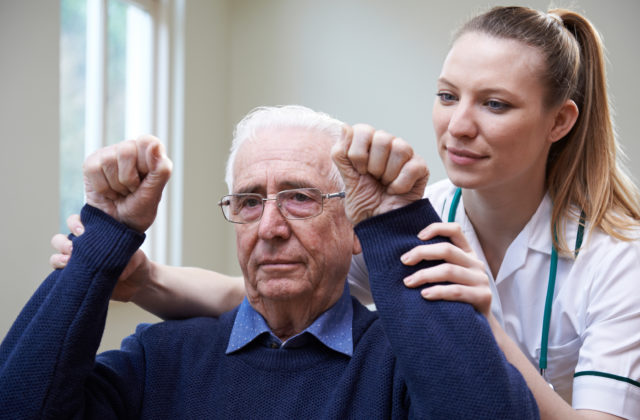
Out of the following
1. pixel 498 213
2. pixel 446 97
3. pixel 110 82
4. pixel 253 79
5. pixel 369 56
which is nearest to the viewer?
pixel 446 97

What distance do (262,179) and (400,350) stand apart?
21.9 inches

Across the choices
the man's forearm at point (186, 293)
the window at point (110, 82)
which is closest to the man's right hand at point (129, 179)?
the man's forearm at point (186, 293)

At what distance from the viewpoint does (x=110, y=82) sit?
3.46 metres

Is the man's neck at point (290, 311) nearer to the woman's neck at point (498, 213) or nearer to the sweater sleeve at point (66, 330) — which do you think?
the sweater sleeve at point (66, 330)

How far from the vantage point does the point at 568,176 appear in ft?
5.52

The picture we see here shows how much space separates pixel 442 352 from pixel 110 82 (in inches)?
117

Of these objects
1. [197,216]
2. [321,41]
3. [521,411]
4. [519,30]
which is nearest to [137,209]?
[521,411]

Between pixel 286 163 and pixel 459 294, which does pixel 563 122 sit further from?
pixel 459 294

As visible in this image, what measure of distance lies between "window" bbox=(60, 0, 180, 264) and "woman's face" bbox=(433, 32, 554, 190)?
2128 mm

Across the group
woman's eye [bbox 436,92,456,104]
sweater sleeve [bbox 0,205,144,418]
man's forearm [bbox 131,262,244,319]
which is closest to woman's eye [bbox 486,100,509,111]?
woman's eye [bbox 436,92,456,104]

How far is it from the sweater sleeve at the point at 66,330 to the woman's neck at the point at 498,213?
94 cm

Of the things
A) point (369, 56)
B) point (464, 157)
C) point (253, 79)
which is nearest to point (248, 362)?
point (464, 157)

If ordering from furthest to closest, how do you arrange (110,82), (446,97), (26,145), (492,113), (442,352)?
(110,82) → (26,145) → (446,97) → (492,113) → (442,352)

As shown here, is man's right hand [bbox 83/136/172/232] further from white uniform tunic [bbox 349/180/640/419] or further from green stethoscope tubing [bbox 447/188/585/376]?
green stethoscope tubing [bbox 447/188/585/376]
